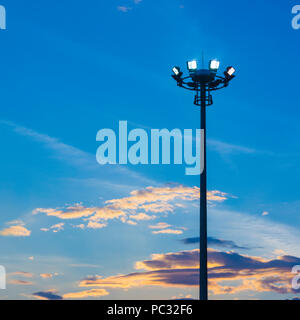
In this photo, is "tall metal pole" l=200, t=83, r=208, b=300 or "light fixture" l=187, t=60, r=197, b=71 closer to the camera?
"tall metal pole" l=200, t=83, r=208, b=300

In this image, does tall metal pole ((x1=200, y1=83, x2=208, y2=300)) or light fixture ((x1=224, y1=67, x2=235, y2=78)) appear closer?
tall metal pole ((x1=200, y1=83, x2=208, y2=300))

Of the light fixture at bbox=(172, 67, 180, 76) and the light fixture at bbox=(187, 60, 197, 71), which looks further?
the light fixture at bbox=(172, 67, 180, 76)

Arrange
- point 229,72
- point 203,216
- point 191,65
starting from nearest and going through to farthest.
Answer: point 203,216 < point 191,65 < point 229,72

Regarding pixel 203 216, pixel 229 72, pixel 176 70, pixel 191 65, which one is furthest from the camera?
pixel 176 70

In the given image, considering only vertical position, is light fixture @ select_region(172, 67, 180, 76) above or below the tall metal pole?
above

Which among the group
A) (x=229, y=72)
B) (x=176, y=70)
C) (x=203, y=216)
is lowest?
(x=203, y=216)

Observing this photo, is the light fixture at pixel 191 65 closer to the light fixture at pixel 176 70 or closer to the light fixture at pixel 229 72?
the light fixture at pixel 176 70

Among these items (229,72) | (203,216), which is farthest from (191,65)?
(203,216)

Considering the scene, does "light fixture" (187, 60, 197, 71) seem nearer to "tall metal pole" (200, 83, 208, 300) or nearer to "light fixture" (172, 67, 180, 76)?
"light fixture" (172, 67, 180, 76)

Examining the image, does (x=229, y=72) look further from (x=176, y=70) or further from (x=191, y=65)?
(x=176, y=70)

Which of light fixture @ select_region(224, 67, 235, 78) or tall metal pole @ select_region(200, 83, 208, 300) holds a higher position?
light fixture @ select_region(224, 67, 235, 78)
